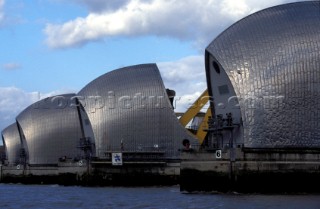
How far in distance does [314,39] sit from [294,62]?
2.18 metres

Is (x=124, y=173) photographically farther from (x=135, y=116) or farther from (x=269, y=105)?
(x=269, y=105)

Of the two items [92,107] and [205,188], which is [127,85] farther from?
[205,188]

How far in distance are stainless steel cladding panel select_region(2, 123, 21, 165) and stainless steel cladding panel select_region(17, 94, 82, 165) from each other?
27.9 ft

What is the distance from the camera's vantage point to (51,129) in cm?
9181

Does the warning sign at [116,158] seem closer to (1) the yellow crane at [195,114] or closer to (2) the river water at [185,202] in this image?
(1) the yellow crane at [195,114]

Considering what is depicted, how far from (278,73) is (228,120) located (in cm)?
668

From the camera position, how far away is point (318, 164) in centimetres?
5088

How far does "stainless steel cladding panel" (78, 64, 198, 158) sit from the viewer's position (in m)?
72.4

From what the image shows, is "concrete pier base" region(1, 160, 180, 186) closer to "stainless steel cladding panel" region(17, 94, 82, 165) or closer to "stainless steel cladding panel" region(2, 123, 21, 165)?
"stainless steel cladding panel" region(17, 94, 82, 165)

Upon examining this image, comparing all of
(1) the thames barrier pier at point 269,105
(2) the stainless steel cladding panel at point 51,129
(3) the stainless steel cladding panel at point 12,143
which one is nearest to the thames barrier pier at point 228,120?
(1) the thames barrier pier at point 269,105

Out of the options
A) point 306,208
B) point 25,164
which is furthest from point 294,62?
point 25,164

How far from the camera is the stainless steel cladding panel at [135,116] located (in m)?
72.4

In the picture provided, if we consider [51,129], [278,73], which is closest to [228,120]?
[278,73]

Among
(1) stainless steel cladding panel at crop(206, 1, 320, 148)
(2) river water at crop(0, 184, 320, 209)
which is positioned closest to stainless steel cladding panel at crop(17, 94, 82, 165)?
(1) stainless steel cladding panel at crop(206, 1, 320, 148)
